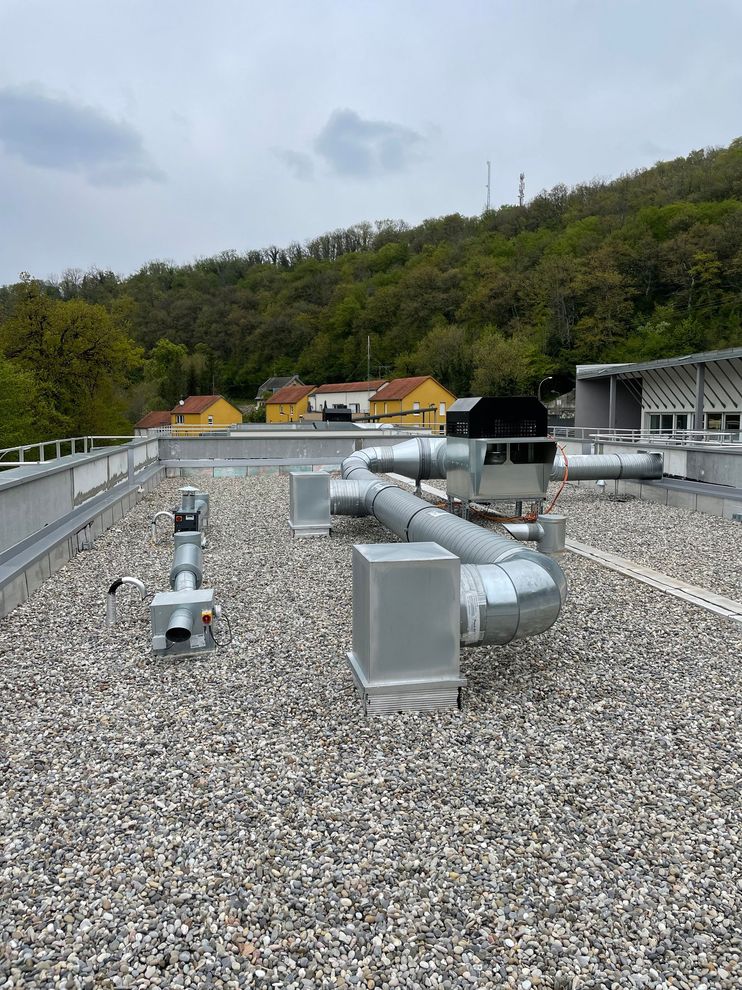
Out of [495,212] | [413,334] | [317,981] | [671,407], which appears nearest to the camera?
[317,981]

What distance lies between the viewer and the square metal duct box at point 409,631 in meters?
5.14

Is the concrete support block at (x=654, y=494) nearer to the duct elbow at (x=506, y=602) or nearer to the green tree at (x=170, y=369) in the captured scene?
the duct elbow at (x=506, y=602)

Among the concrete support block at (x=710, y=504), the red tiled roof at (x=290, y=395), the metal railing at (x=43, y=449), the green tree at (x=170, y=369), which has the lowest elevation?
the concrete support block at (x=710, y=504)

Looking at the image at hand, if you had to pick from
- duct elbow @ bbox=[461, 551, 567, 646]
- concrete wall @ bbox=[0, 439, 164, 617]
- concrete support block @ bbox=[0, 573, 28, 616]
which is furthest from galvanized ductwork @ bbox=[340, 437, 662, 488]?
duct elbow @ bbox=[461, 551, 567, 646]

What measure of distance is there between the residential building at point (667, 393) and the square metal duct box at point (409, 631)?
1163 inches

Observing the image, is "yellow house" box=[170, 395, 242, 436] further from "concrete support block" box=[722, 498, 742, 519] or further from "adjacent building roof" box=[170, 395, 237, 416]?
"concrete support block" box=[722, 498, 742, 519]

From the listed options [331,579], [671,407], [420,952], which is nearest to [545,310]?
[671,407]

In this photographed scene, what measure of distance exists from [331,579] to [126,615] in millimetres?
2783

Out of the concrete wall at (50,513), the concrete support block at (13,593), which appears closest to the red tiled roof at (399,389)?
the concrete wall at (50,513)

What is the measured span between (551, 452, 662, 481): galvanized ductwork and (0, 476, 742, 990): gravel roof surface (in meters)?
9.73

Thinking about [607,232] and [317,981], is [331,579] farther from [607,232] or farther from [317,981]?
[607,232]

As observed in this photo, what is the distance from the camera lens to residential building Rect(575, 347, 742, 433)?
1439 inches

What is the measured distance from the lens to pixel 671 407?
4228 cm

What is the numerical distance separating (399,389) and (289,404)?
70.6 feet
